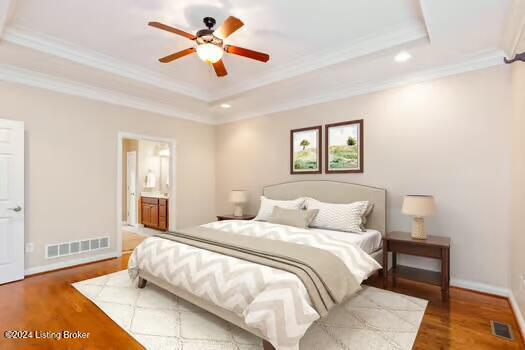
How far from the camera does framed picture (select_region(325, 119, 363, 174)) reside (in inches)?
158

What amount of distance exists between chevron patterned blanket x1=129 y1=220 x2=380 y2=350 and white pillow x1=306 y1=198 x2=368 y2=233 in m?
0.55

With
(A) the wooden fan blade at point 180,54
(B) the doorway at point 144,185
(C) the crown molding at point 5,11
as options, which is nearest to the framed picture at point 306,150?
(A) the wooden fan blade at point 180,54

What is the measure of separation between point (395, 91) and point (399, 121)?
413 mm

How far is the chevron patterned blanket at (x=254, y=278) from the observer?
1806 mm

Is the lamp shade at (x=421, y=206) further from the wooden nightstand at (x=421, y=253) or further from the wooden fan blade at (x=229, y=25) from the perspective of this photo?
the wooden fan blade at (x=229, y=25)

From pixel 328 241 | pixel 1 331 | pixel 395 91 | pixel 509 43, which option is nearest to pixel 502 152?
pixel 509 43

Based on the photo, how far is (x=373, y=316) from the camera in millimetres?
2557

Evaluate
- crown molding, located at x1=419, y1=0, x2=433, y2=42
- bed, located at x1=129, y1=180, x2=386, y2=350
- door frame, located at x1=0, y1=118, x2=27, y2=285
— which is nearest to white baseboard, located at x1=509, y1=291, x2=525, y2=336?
bed, located at x1=129, y1=180, x2=386, y2=350

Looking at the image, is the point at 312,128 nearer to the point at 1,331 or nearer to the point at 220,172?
the point at 220,172

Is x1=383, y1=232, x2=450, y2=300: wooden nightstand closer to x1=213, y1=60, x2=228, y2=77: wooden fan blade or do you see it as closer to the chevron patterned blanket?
the chevron patterned blanket

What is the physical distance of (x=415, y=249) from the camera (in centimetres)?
307

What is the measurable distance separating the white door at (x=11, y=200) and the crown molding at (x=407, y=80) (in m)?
3.67

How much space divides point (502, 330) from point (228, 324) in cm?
233

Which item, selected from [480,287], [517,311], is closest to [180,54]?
[517,311]
